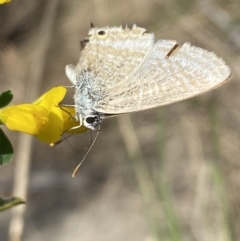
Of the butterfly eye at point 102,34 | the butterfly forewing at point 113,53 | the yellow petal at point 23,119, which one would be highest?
the butterfly eye at point 102,34

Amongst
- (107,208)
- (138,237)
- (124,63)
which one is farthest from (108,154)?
(124,63)

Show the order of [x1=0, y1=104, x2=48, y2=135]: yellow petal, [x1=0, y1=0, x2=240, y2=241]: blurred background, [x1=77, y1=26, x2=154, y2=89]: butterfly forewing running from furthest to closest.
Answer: [x1=0, y1=0, x2=240, y2=241]: blurred background < [x1=77, y1=26, x2=154, y2=89]: butterfly forewing < [x1=0, y1=104, x2=48, y2=135]: yellow petal

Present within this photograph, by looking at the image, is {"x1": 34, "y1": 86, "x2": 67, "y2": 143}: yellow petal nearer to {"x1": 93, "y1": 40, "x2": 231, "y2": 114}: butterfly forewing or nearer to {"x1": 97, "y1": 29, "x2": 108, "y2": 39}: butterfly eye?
{"x1": 93, "y1": 40, "x2": 231, "y2": 114}: butterfly forewing

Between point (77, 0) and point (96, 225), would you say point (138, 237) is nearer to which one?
point (96, 225)

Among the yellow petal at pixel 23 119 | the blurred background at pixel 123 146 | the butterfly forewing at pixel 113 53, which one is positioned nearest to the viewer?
the yellow petal at pixel 23 119

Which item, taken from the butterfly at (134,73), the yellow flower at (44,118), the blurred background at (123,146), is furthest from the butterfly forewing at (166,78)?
the blurred background at (123,146)

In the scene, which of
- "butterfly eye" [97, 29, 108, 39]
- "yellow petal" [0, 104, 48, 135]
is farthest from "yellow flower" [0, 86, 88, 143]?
"butterfly eye" [97, 29, 108, 39]

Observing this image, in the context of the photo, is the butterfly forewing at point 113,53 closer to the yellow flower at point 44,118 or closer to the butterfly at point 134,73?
the butterfly at point 134,73
